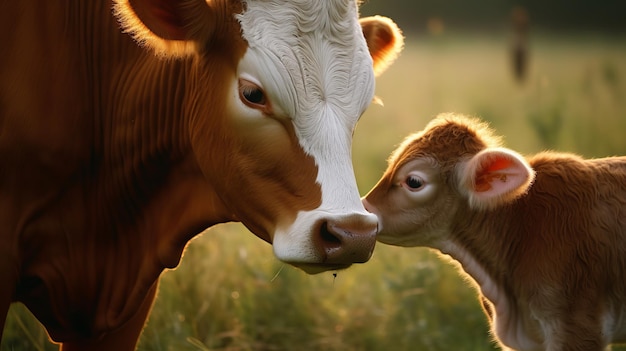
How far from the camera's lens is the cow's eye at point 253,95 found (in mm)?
3398

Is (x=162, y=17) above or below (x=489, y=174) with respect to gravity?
above

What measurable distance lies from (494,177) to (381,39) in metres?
1.00

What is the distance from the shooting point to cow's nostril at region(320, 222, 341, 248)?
127 inches

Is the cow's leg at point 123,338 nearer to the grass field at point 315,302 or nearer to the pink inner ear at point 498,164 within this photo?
the grass field at point 315,302

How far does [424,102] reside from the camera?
500 inches

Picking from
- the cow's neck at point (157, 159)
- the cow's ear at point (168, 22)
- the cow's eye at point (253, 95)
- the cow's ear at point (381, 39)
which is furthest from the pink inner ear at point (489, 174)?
the cow's ear at point (168, 22)

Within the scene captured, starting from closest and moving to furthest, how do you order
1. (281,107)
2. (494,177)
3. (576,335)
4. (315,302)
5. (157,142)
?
1. (281,107)
2. (157,142)
3. (576,335)
4. (494,177)
5. (315,302)

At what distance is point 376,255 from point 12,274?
13.1 ft

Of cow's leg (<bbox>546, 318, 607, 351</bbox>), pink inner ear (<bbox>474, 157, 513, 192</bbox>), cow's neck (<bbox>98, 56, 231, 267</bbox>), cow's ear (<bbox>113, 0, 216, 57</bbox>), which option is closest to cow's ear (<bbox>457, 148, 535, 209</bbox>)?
pink inner ear (<bbox>474, 157, 513, 192</bbox>)

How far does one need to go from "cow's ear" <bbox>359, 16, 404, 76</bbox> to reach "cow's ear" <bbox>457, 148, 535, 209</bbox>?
2.80 ft

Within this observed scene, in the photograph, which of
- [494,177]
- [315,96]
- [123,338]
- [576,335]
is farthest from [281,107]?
[576,335]

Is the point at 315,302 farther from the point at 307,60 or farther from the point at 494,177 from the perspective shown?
the point at 307,60

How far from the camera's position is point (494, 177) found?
4.89m

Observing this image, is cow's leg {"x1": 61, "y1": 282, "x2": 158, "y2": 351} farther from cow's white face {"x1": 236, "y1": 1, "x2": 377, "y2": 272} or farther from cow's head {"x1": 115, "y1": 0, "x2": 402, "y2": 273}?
cow's white face {"x1": 236, "y1": 1, "x2": 377, "y2": 272}
